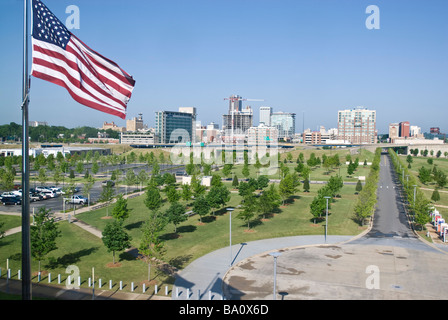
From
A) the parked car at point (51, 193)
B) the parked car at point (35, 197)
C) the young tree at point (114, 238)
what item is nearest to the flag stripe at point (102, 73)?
the young tree at point (114, 238)

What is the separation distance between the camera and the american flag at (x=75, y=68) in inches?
339

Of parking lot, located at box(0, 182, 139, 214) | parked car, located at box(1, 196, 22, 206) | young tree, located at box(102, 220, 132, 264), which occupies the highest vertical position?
young tree, located at box(102, 220, 132, 264)

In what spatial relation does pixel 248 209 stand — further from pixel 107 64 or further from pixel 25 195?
pixel 25 195

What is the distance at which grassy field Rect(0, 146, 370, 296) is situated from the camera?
22031 mm

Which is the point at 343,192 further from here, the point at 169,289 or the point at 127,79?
the point at 127,79

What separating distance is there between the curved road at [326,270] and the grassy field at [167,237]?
1631 mm

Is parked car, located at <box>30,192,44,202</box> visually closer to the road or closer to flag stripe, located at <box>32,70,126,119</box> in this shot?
the road

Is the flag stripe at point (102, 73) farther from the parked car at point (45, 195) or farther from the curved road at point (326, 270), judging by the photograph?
the parked car at point (45, 195)

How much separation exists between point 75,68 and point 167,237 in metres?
22.7

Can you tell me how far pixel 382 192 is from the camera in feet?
183

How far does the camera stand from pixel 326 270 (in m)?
22.4

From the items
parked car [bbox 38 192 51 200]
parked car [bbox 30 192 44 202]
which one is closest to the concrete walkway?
parked car [bbox 30 192 44 202]

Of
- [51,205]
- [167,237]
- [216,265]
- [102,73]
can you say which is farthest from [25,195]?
[51,205]

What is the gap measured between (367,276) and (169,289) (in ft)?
39.3
